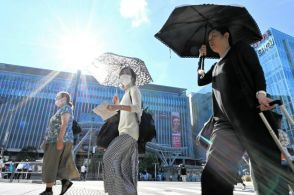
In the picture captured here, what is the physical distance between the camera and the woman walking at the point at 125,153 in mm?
3023

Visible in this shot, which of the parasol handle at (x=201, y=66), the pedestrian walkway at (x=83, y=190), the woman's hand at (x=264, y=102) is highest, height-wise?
the parasol handle at (x=201, y=66)

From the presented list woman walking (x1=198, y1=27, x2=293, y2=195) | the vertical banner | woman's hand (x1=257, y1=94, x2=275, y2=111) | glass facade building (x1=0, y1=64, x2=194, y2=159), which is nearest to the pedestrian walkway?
woman walking (x1=198, y1=27, x2=293, y2=195)

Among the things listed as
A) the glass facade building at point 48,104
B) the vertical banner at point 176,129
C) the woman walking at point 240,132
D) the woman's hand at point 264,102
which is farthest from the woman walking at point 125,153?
the vertical banner at point 176,129

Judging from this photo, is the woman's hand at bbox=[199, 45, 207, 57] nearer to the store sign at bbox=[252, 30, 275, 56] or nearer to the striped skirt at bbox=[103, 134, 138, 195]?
the striped skirt at bbox=[103, 134, 138, 195]

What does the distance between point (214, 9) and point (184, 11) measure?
310 millimetres

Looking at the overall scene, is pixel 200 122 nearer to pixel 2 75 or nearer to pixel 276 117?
pixel 2 75

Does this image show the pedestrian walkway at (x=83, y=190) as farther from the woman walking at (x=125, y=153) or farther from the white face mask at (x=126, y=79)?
the white face mask at (x=126, y=79)

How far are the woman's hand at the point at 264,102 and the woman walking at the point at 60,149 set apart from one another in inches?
122

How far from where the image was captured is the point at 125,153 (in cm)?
321

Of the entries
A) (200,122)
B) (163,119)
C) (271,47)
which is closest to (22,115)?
(163,119)

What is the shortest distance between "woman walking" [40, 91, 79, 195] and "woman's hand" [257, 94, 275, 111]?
3.09m

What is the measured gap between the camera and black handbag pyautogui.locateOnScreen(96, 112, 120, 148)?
3.36m

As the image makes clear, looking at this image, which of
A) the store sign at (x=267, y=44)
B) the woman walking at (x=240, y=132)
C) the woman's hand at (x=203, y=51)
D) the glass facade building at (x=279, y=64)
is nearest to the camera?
the woman walking at (x=240, y=132)

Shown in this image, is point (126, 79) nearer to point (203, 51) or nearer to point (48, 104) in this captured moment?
point (203, 51)
